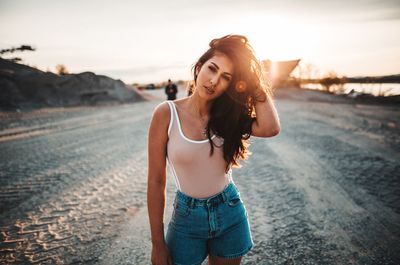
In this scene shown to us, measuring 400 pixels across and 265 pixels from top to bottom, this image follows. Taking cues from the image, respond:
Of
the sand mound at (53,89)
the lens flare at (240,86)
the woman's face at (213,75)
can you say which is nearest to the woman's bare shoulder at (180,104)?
the woman's face at (213,75)

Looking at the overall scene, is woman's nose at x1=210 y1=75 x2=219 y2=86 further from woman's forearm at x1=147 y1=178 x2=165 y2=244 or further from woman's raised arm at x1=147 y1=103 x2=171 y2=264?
woman's forearm at x1=147 y1=178 x2=165 y2=244

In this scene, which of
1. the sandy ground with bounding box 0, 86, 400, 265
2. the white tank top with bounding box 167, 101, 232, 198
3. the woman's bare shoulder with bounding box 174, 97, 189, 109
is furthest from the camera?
the sandy ground with bounding box 0, 86, 400, 265

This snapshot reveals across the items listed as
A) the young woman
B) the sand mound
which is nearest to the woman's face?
the young woman

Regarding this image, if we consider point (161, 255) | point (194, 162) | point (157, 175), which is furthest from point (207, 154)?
point (161, 255)

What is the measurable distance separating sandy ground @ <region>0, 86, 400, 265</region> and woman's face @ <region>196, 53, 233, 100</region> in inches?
83.9

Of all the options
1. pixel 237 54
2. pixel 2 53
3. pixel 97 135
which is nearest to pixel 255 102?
pixel 237 54

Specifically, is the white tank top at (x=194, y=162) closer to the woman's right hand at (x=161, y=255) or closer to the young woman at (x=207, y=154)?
the young woman at (x=207, y=154)

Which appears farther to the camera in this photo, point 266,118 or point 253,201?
point 253,201

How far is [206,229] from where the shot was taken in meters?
1.44

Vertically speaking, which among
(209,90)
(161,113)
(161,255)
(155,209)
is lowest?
Result: (161,255)

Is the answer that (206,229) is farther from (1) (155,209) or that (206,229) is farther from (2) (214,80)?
(2) (214,80)

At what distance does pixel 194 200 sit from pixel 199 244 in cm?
25

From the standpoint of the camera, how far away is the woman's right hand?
1422 millimetres

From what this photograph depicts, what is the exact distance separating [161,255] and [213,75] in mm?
1082
